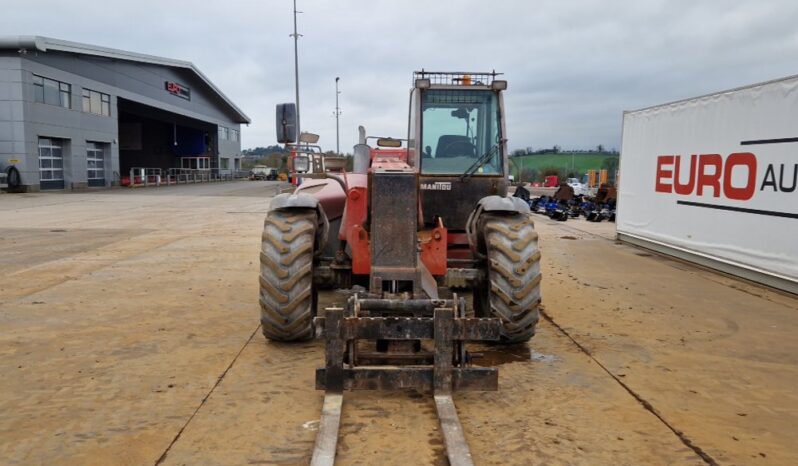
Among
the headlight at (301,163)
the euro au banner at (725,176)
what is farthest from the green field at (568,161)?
the headlight at (301,163)

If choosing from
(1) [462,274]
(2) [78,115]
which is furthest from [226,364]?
(2) [78,115]

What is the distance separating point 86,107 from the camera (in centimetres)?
3641

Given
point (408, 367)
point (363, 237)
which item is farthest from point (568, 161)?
point (408, 367)

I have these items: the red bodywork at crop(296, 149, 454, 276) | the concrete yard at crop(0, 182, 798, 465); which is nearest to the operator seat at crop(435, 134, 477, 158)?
the red bodywork at crop(296, 149, 454, 276)

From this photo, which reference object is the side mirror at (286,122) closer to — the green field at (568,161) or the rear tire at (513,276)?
the rear tire at (513,276)

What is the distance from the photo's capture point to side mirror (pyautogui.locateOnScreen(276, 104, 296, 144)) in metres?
6.48

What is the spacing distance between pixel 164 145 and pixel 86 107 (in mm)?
24073

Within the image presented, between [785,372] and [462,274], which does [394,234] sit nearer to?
[462,274]

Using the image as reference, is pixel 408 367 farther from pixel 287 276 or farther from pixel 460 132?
pixel 460 132

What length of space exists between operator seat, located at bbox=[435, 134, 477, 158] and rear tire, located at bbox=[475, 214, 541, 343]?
53.7 inches

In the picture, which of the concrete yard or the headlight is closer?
the concrete yard

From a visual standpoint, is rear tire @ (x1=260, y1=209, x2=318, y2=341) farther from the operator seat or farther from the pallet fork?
the operator seat

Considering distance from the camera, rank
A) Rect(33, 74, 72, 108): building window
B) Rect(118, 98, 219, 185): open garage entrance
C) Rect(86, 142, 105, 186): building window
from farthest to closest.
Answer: Rect(118, 98, 219, 185): open garage entrance
Rect(86, 142, 105, 186): building window
Rect(33, 74, 72, 108): building window

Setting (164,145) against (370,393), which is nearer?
(370,393)
